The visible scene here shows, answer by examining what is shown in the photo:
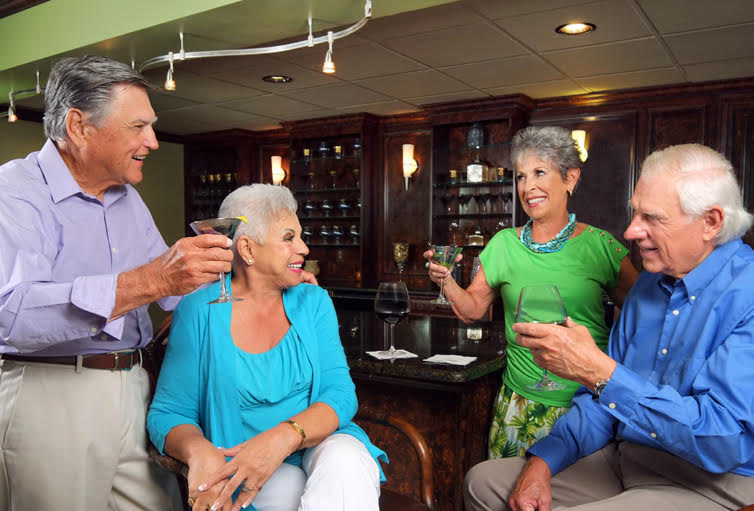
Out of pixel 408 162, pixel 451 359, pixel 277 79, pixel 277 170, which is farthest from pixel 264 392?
pixel 277 170

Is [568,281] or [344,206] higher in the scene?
[344,206]

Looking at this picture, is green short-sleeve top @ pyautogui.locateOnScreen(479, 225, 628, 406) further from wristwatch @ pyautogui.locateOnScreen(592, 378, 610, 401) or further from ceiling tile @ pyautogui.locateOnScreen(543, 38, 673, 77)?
ceiling tile @ pyautogui.locateOnScreen(543, 38, 673, 77)

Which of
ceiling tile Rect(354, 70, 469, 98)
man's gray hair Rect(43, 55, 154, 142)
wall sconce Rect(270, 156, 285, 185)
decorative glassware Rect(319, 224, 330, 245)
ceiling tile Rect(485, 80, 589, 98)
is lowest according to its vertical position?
decorative glassware Rect(319, 224, 330, 245)

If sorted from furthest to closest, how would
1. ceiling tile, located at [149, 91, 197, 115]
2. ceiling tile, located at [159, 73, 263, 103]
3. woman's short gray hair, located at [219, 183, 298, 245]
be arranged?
ceiling tile, located at [149, 91, 197, 115]
ceiling tile, located at [159, 73, 263, 103]
woman's short gray hair, located at [219, 183, 298, 245]

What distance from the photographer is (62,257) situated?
181 cm

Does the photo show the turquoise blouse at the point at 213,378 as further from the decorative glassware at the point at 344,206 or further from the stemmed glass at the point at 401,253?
the decorative glassware at the point at 344,206

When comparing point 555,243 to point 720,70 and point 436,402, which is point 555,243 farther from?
point 720,70

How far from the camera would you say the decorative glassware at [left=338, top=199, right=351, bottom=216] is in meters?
7.21

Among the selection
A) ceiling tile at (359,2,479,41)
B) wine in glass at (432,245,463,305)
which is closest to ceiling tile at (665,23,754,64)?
ceiling tile at (359,2,479,41)

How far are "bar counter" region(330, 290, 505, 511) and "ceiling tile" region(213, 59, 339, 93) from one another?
2863mm

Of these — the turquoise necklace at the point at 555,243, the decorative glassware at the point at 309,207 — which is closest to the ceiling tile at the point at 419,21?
the turquoise necklace at the point at 555,243

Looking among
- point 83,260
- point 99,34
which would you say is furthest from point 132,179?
point 99,34

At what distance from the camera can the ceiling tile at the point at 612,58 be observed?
432 cm

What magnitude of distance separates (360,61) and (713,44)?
2.52 m
